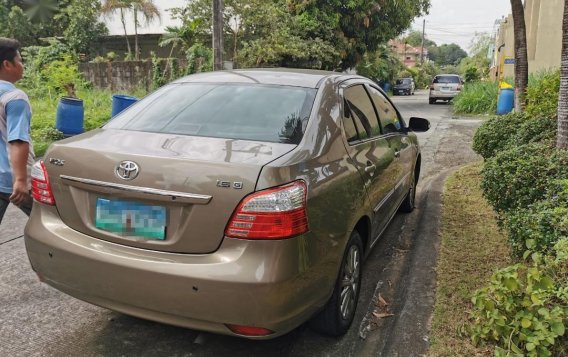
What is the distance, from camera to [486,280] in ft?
11.4

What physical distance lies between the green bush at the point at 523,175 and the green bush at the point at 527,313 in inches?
42.3

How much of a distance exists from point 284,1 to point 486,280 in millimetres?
16388

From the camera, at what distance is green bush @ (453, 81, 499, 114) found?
56.5 ft

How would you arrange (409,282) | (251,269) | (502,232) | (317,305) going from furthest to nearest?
(502,232)
(409,282)
(317,305)
(251,269)

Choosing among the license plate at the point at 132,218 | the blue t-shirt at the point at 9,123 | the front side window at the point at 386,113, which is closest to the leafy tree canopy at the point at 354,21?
the front side window at the point at 386,113

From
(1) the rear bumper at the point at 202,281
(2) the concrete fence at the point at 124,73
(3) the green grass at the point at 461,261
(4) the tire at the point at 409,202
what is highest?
(2) the concrete fence at the point at 124,73

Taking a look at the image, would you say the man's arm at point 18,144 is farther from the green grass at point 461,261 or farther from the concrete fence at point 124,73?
the concrete fence at point 124,73

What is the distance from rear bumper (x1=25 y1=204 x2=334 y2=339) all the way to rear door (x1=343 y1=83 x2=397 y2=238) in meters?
0.99

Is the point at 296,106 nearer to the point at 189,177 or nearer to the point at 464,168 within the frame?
the point at 189,177

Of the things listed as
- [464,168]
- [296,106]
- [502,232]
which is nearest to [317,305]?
[296,106]

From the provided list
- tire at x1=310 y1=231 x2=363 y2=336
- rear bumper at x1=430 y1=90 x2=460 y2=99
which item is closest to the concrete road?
tire at x1=310 y1=231 x2=363 y2=336

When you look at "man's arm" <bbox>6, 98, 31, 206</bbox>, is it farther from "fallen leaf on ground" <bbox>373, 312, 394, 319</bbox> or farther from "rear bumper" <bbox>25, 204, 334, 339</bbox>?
"fallen leaf on ground" <bbox>373, 312, 394, 319</bbox>

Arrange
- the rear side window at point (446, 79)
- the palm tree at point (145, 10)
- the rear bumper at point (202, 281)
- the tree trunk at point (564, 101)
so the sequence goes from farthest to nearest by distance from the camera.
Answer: the rear side window at point (446, 79) < the palm tree at point (145, 10) < the tree trunk at point (564, 101) < the rear bumper at point (202, 281)

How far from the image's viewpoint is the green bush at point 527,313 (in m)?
2.31
